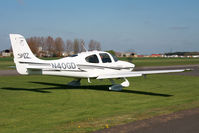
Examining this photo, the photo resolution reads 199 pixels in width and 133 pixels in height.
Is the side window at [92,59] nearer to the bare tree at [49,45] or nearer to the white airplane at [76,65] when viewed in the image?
the white airplane at [76,65]

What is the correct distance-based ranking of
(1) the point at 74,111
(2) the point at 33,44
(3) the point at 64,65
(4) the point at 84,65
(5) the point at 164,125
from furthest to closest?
1. (2) the point at 33,44
2. (4) the point at 84,65
3. (3) the point at 64,65
4. (1) the point at 74,111
5. (5) the point at 164,125

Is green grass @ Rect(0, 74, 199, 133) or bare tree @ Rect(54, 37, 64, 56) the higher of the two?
green grass @ Rect(0, 74, 199, 133)

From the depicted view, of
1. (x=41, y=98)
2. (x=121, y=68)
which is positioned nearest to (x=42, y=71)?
(x=41, y=98)

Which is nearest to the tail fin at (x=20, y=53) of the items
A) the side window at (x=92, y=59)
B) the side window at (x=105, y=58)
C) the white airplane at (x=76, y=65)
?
the white airplane at (x=76, y=65)

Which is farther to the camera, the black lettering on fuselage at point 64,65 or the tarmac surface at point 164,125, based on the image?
the black lettering on fuselage at point 64,65

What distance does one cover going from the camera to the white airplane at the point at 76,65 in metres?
13.7

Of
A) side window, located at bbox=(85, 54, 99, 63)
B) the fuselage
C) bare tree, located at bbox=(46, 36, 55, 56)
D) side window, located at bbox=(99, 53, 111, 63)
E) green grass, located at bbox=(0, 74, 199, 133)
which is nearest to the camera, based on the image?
green grass, located at bbox=(0, 74, 199, 133)

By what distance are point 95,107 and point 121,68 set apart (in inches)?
243

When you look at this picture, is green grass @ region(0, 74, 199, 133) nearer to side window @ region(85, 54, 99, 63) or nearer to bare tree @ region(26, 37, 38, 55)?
side window @ region(85, 54, 99, 63)

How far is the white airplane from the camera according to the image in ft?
45.1

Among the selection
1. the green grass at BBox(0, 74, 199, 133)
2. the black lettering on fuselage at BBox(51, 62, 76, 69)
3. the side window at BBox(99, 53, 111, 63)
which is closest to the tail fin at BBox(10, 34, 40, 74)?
the black lettering on fuselage at BBox(51, 62, 76, 69)

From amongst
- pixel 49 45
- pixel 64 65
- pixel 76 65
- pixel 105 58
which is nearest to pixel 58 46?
pixel 49 45

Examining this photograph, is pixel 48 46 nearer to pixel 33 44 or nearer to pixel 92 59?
pixel 33 44

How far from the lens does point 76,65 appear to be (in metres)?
14.9
